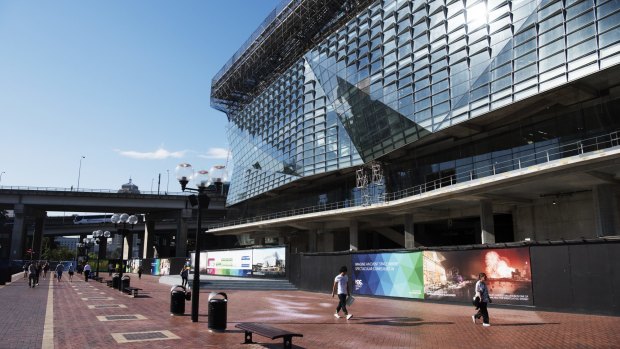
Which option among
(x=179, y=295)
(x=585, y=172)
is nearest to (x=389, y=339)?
(x=179, y=295)

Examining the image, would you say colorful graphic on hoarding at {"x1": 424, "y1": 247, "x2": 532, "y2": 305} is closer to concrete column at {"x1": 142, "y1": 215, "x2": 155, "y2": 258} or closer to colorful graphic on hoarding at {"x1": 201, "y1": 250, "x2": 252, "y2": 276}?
colorful graphic on hoarding at {"x1": 201, "y1": 250, "x2": 252, "y2": 276}

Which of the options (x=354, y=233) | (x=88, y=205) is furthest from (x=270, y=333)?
(x=88, y=205)

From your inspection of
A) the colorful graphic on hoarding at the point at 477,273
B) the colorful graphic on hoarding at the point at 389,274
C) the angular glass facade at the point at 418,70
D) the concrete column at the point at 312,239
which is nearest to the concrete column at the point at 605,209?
the angular glass facade at the point at 418,70

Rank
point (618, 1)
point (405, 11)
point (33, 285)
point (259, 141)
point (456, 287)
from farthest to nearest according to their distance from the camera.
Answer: point (259, 141)
point (405, 11)
point (33, 285)
point (618, 1)
point (456, 287)

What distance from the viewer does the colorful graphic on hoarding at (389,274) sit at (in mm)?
21953

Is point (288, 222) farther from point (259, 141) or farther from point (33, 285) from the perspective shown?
point (33, 285)

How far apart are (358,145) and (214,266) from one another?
1854cm

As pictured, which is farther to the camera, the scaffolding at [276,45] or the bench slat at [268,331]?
the scaffolding at [276,45]

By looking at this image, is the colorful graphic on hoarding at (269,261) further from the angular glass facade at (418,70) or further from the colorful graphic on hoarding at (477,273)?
the colorful graphic on hoarding at (477,273)

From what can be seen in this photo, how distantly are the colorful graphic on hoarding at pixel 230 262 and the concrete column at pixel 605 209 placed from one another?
2548 centimetres

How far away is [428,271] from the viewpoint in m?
21.4

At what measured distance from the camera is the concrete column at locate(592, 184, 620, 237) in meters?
26.5

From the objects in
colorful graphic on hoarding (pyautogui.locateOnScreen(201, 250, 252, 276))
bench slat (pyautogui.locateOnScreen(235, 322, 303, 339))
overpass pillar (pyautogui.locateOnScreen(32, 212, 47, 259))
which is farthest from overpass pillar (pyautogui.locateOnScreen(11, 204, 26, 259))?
bench slat (pyautogui.locateOnScreen(235, 322, 303, 339))

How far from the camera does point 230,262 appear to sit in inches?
1663
